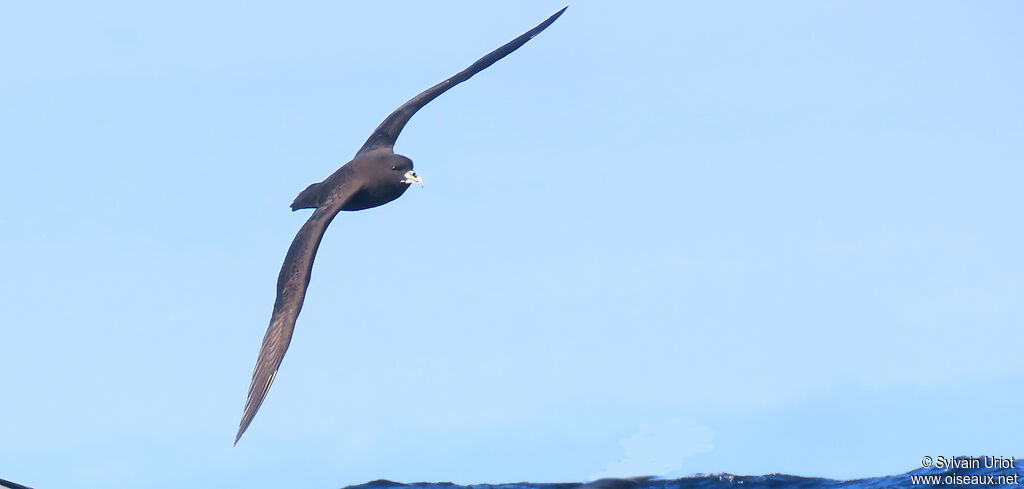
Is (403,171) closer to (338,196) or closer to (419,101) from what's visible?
(338,196)

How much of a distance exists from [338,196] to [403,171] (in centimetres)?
113

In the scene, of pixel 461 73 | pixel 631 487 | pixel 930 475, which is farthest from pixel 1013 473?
pixel 461 73

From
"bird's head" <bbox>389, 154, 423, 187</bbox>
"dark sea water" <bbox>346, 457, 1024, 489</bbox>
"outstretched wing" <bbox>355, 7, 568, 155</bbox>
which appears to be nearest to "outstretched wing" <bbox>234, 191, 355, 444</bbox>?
"bird's head" <bbox>389, 154, 423, 187</bbox>

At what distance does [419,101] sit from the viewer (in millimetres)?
19609

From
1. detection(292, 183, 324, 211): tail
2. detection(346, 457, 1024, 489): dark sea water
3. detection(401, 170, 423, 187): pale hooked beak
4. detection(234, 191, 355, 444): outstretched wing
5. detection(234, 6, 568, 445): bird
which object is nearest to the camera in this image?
detection(234, 191, 355, 444): outstretched wing

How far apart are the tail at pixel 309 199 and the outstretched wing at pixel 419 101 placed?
1.82 meters

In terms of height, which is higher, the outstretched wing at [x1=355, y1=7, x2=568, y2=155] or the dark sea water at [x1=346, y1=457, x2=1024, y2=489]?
the outstretched wing at [x1=355, y1=7, x2=568, y2=155]

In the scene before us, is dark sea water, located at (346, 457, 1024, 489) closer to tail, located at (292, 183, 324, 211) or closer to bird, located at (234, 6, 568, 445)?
bird, located at (234, 6, 568, 445)

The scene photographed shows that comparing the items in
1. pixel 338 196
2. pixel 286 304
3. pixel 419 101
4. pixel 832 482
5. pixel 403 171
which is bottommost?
pixel 832 482

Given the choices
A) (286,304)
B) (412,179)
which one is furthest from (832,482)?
(286,304)

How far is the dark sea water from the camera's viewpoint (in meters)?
21.1

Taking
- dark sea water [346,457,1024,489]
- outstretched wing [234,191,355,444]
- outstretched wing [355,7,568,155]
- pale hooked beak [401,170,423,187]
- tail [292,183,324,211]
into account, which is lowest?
dark sea water [346,457,1024,489]

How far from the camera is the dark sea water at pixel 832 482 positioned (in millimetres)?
Answer: 21141

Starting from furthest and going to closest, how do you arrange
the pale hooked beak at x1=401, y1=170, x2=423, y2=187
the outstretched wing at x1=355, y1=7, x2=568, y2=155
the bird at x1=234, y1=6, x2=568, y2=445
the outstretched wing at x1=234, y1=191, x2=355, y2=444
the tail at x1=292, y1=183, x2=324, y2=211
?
the outstretched wing at x1=355, y1=7, x2=568, y2=155 → the pale hooked beak at x1=401, y1=170, x2=423, y2=187 → the tail at x1=292, y1=183, x2=324, y2=211 → the bird at x1=234, y1=6, x2=568, y2=445 → the outstretched wing at x1=234, y1=191, x2=355, y2=444
